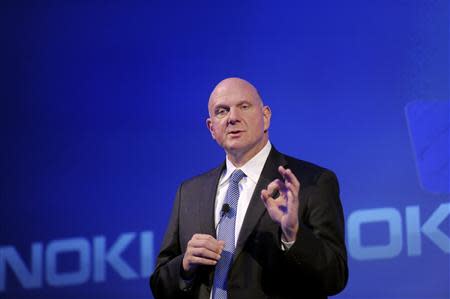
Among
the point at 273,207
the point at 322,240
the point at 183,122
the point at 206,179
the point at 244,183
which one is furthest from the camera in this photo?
the point at 183,122

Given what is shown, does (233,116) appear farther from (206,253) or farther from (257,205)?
(206,253)

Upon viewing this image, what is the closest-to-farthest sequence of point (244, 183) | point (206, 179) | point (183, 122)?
point (244, 183), point (206, 179), point (183, 122)

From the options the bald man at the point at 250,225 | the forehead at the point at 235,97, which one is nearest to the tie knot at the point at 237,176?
the bald man at the point at 250,225

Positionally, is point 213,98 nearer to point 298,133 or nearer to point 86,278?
point 298,133

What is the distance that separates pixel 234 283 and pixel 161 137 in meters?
1.69

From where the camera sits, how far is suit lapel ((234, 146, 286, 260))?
218cm

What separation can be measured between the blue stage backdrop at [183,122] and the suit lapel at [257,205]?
44.8 inches

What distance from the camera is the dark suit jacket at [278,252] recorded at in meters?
2.05

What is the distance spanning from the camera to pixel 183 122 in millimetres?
3703

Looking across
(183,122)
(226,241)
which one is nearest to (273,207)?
(226,241)

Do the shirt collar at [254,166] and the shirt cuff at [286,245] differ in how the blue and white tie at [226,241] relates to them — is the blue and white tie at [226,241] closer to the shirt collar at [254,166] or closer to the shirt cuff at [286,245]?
the shirt collar at [254,166]

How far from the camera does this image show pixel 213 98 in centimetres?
247

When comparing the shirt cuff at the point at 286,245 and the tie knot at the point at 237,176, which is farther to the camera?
the tie knot at the point at 237,176

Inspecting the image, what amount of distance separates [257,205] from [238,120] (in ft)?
1.05
